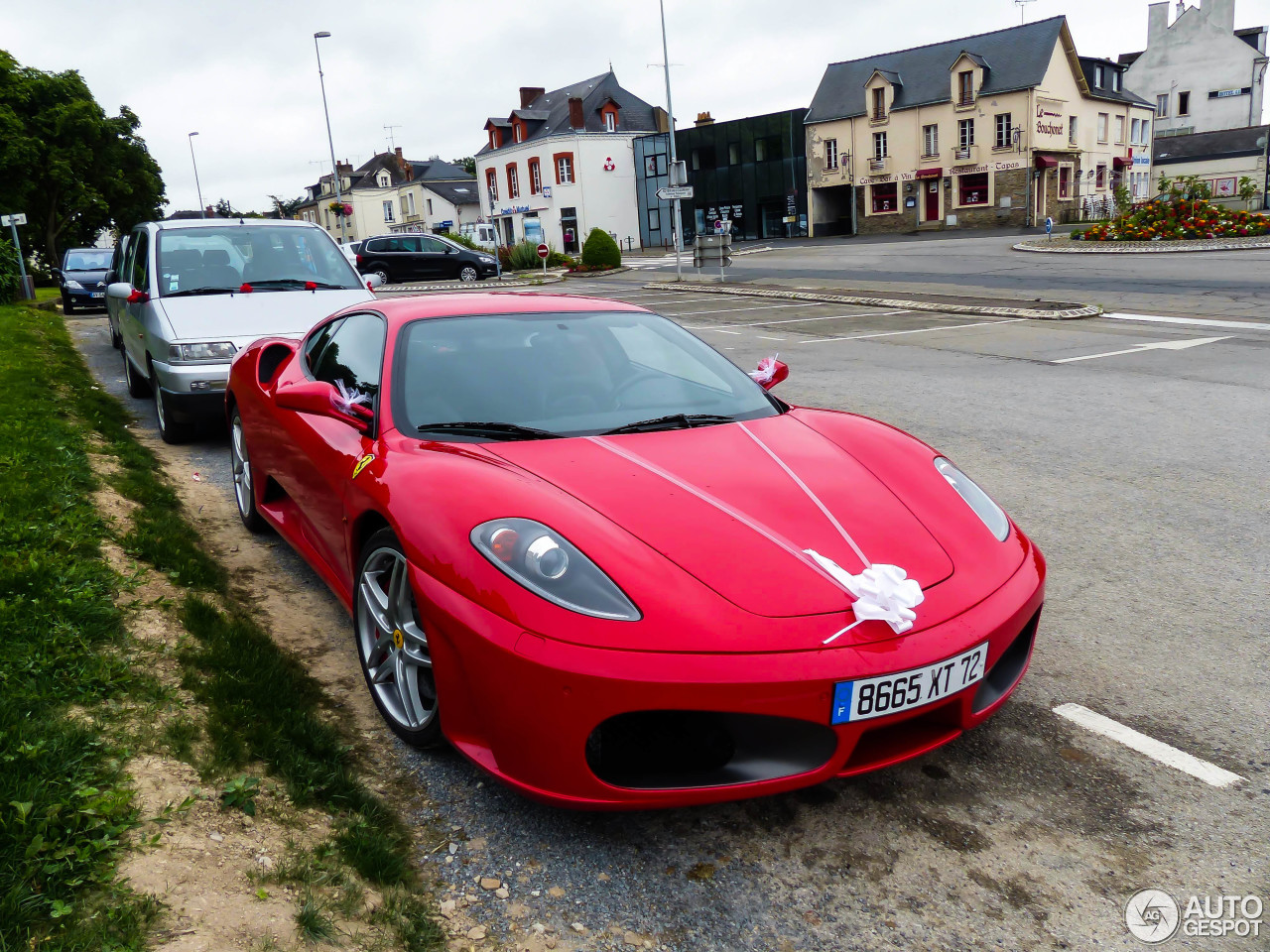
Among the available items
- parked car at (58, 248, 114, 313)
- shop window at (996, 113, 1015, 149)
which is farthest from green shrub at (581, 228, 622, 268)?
shop window at (996, 113, 1015, 149)

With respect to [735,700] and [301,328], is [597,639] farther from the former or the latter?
[301,328]

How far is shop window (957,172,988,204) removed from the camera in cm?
4950

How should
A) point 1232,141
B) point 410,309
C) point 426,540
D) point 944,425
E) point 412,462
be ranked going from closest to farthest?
point 426,540 < point 412,462 < point 410,309 < point 944,425 < point 1232,141

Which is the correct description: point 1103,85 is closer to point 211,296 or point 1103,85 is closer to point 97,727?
point 211,296

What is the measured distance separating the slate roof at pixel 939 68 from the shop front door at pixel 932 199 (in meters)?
3.99

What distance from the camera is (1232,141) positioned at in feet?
205

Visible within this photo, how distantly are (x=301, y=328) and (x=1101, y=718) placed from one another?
6.36m

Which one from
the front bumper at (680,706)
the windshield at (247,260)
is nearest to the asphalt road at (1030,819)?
the front bumper at (680,706)

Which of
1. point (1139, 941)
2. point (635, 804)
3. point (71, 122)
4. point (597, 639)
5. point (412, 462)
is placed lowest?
point (1139, 941)

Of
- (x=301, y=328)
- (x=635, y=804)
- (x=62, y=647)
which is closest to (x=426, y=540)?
(x=635, y=804)

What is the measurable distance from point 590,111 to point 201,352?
5650cm

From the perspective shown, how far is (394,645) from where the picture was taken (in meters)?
3.03

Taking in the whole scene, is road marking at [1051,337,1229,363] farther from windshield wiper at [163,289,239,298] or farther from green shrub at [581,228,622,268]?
green shrub at [581,228,622,268]

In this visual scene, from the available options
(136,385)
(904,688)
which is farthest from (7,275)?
(904,688)
